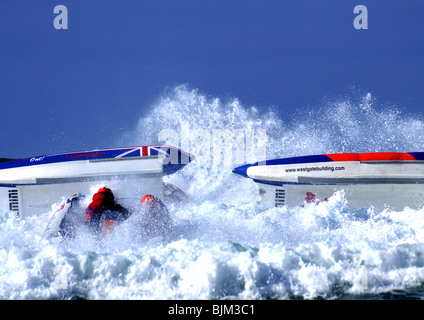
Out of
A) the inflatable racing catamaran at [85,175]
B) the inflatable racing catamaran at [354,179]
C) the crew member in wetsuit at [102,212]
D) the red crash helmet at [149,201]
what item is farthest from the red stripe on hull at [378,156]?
the crew member in wetsuit at [102,212]

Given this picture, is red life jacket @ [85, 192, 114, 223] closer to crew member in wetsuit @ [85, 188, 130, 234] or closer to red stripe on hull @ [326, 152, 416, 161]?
crew member in wetsuit @ [85, 188, 130, 234]

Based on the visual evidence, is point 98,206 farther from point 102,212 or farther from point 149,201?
point 149,201

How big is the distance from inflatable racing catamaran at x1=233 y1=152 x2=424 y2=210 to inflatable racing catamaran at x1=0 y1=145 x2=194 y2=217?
1.74 m

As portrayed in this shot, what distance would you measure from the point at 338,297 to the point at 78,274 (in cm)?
234

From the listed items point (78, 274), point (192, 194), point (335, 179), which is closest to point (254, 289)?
point (78, 274)

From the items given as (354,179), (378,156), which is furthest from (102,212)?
(378,156)

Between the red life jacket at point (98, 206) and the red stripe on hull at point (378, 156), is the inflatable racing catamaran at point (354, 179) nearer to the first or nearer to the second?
the red stripe on hull at point (378, 156)

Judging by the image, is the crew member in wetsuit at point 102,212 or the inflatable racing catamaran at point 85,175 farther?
the inflatable racing catamaran at point 85,175

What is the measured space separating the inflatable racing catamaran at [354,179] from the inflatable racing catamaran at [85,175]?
5.72 feet

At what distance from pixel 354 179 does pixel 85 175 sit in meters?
4.39

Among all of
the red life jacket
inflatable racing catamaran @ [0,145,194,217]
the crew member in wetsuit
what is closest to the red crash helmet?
the crew member in wetsuit

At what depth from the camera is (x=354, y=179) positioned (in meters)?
6.98

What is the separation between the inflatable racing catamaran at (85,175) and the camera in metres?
7.54

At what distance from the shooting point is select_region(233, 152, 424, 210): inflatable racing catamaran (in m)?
6.96
